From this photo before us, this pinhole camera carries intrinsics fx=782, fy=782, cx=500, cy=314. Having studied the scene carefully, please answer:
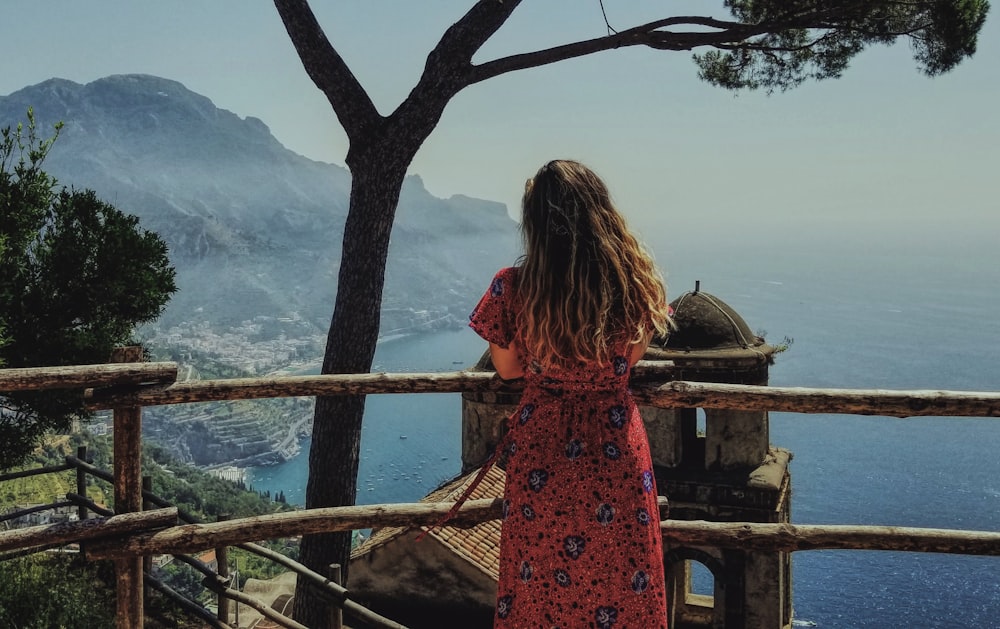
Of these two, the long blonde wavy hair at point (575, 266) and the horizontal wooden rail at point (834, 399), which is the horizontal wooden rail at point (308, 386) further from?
the long blonde wavy hair at point (575, 266)

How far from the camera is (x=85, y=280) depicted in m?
7.45

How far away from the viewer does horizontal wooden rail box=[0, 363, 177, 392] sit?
2689mm

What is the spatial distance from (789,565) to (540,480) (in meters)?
14.1

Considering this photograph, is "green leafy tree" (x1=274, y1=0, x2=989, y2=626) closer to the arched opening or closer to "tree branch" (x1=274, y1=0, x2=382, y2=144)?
"tree branch" (x1=274, y1=0, x2=382, y2=144)

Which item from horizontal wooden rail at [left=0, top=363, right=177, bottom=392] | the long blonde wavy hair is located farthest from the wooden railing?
the long blonde wavy hair

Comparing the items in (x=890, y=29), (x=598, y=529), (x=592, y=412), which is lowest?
(x=598, y=529)

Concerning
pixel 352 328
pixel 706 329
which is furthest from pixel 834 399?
pixel 706 329

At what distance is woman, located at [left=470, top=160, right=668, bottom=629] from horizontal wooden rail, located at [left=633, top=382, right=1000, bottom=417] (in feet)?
2.54

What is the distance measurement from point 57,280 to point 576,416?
664cm

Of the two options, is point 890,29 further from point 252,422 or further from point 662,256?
point 252,422

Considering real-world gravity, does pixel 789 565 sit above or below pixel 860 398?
below

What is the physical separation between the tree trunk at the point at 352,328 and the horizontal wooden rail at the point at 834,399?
9.46 feet

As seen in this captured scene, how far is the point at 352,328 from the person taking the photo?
5.59 m

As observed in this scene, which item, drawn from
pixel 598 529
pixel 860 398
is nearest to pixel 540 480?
pixel 598 529
